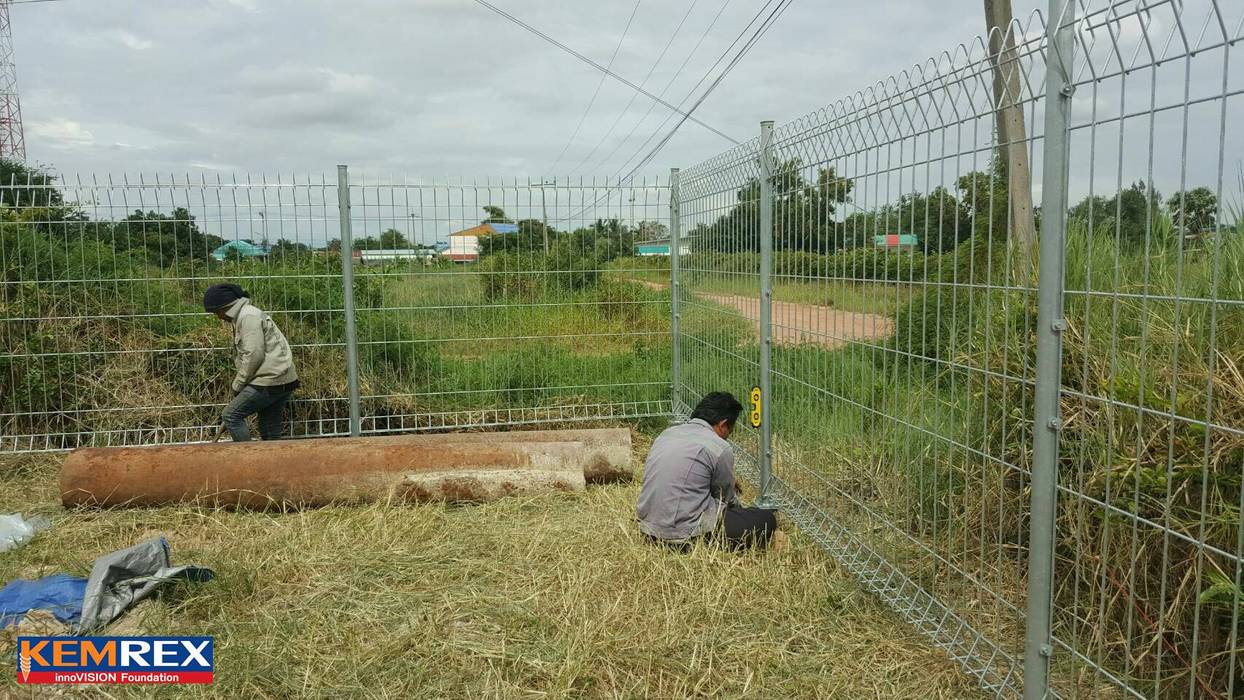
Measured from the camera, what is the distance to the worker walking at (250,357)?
6.54 metres

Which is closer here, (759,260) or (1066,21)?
(1066,21)

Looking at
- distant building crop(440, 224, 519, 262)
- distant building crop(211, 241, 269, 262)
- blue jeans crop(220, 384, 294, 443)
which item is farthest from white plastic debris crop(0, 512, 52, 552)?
distant building crop(440, 224, 519, 262)

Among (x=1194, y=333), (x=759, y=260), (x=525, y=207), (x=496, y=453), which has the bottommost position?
(x=496, y=453)

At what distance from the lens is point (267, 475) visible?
5867 millimetres

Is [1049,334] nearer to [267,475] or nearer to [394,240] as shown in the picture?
[267,475]

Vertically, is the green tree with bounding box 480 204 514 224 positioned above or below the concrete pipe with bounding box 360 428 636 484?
above

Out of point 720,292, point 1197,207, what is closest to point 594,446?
point 720,292

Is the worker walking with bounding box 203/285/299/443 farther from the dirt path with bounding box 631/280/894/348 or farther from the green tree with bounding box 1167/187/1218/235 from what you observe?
the green tree with bounding box 1167/187/1218/235

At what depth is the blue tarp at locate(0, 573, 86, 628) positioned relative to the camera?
3.95 m

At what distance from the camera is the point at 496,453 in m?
6.10

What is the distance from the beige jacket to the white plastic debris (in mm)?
1595

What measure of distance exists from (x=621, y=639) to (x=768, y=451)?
197 centimetres

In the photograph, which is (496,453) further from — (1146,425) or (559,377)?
(1146,425)

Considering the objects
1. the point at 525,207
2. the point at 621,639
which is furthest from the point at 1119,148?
the point at 525,207
